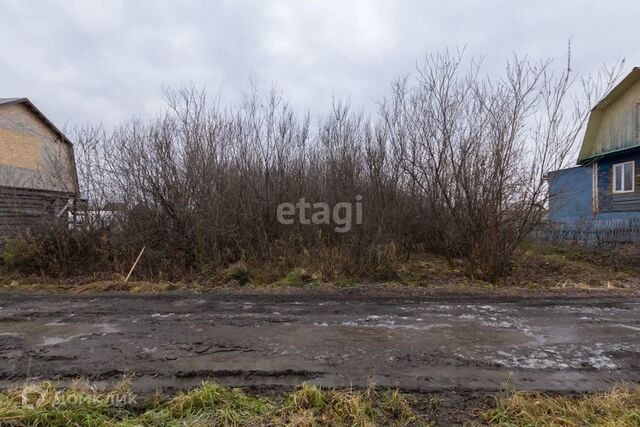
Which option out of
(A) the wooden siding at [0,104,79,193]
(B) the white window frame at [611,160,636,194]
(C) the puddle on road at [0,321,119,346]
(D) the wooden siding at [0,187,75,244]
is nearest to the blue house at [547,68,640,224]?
(B) the white window frame at [611,160,636,194]

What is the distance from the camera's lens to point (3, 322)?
498cm

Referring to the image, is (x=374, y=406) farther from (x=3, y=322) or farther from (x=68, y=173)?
(x=68, y=173)

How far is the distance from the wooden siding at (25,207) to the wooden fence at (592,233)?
1313 cm

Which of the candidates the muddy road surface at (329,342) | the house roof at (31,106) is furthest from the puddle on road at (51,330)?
the house roof at (31,106)

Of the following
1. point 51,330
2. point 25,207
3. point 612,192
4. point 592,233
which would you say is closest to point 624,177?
point 612,192

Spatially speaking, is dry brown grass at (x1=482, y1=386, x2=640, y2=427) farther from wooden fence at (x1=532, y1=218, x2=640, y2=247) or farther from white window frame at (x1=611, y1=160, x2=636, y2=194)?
white window frame at (x1=611, y1=160, x2=636, y2=194)

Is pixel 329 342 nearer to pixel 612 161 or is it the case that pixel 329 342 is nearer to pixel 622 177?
pixel 622 177

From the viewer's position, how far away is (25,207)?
907 cm

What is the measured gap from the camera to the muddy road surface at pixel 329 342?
3.20 meters

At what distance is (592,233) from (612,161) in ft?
23.1

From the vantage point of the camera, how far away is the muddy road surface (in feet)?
10.5

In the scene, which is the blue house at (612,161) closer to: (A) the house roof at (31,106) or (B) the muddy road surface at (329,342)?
(B) the muddy road surface at (329,342)

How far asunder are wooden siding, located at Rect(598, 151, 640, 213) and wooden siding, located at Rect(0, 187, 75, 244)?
20831 mm

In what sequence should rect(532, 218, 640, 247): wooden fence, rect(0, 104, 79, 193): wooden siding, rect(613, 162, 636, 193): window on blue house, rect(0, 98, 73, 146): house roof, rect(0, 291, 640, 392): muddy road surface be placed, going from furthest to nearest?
rect(0, 98, 73, 146): house roof < rect(0, 104, 79, 193): wooden siding < rect(613, 162, 636, 193): window on blue house < rect(532, 218, 640, 247): wooden fence < rect(0, 291, 640, 392): muddy road surface
